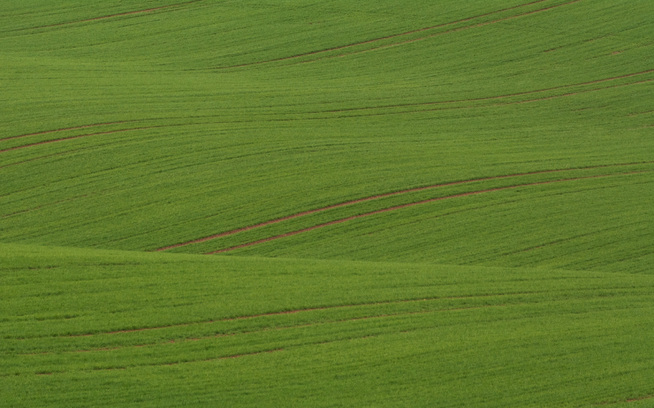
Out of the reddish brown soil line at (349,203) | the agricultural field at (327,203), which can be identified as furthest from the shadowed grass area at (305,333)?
the reddish brown soil line at (349,203)

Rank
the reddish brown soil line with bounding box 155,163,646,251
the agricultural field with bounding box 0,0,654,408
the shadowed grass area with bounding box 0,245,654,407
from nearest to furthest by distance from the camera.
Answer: the shadowed grass area with bounding box 0,245,654,407 < the agricultural field with bounding box 0,0,654,408 < the reddish brown soil line with bounding box 155,163,646,251

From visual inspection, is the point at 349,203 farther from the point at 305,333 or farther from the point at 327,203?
the point at 305,333

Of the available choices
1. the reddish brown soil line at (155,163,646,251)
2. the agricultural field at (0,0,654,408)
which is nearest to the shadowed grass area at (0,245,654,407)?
the agricultural field at (0,0,654,408)

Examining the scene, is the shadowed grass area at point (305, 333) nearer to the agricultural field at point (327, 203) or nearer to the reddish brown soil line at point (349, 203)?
the agricultural field at point (327, 203)

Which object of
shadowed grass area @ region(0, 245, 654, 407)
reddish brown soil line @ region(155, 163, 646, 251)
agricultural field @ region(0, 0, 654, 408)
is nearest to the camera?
shadowed grass area @ region(0, 245, 654, 407)

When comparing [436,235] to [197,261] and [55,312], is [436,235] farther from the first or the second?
[55,312]

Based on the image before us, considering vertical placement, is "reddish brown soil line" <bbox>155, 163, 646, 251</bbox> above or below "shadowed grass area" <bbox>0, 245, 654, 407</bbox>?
above

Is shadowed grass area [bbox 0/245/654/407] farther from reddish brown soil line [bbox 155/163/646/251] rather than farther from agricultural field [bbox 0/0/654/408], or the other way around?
reddish brown soil line [bbox 155/163/646/251]

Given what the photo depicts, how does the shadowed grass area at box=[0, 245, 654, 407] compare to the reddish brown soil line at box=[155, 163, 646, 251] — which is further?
the reddish brown soil line at box=[155, 163, 646, 251]
